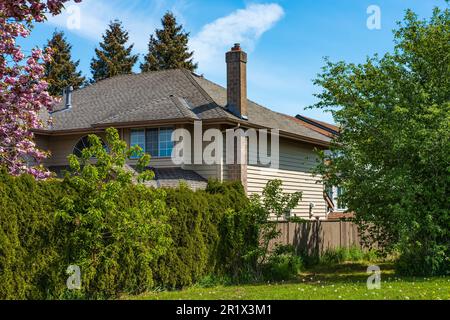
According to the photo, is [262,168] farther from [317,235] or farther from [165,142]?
[317,235]

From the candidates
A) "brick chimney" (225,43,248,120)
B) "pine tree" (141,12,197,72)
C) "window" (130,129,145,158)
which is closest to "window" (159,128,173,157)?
"window" (130,129,145,158)

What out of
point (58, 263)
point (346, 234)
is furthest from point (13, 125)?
point (346, 234)

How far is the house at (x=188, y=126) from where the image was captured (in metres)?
21.0


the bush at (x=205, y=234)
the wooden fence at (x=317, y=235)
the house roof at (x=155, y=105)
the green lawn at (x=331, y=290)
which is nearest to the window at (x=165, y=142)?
the house roof at (x=155, y=105)

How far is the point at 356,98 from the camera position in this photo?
15.7m

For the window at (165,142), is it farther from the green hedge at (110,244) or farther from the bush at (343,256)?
the bush at (343,256)

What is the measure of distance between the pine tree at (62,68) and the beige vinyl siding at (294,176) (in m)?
24.6

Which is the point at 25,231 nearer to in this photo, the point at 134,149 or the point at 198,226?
the point at 134,149

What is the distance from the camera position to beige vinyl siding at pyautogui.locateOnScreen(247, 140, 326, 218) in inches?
886

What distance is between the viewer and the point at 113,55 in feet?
156

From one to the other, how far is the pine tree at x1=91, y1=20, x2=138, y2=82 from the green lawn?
3549 cm

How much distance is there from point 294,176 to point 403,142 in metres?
12.2
